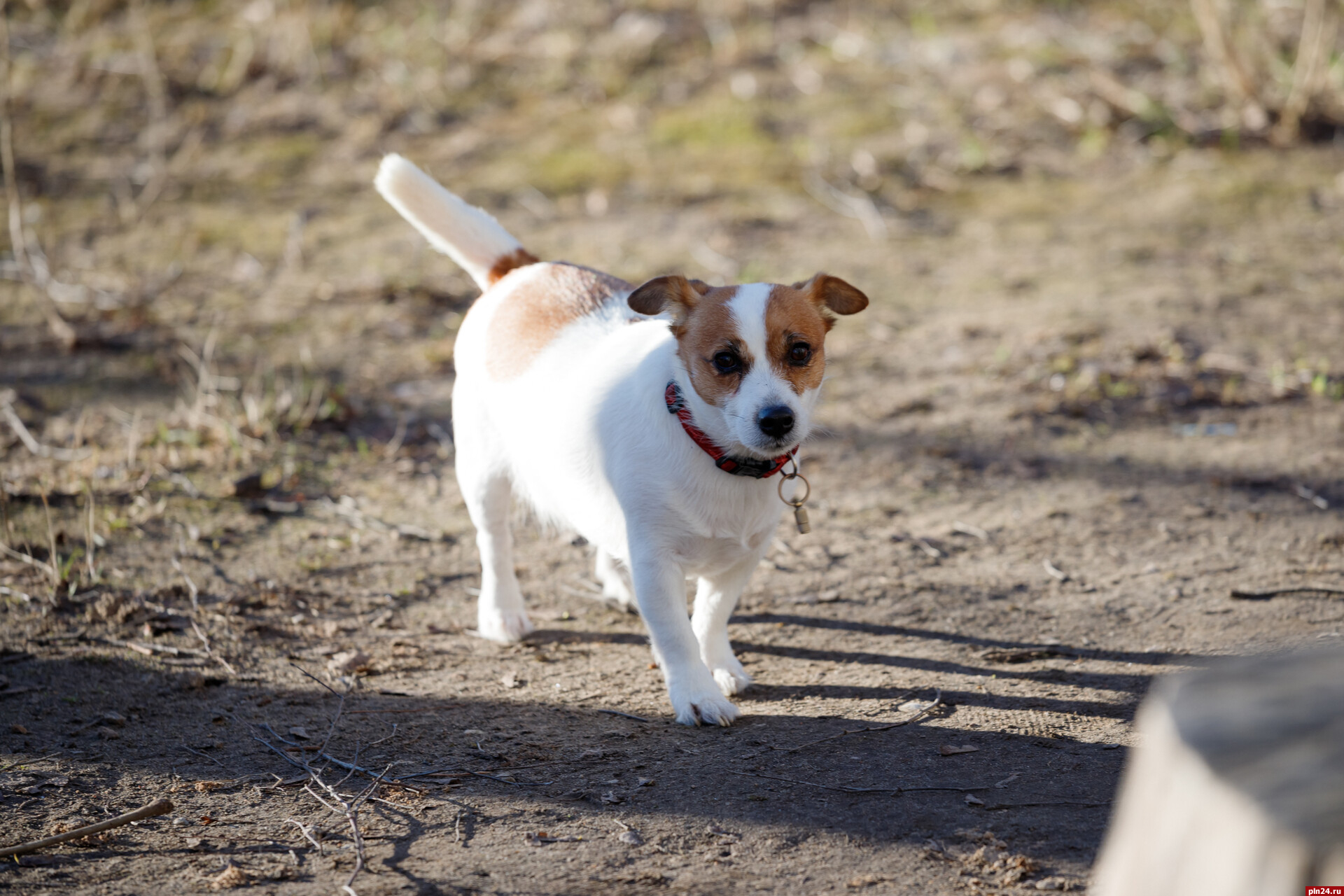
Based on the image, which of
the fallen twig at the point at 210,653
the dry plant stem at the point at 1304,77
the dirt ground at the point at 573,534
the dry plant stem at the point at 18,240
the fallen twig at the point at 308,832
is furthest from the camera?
the dry plant stem at the point at 1304,77

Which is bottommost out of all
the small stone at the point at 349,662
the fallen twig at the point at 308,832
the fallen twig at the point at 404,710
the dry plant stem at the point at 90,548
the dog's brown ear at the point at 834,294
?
the small stone at the point at 349,662

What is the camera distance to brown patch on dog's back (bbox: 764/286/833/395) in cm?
332

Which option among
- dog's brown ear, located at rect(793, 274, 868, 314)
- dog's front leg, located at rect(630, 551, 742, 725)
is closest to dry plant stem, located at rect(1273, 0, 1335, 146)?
dog's brown ear, located at rect(793, 274, 868, 314)

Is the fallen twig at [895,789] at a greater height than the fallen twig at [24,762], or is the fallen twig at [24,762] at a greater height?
the fallen twig at [24,762]

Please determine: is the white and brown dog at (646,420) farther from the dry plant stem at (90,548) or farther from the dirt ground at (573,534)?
the dry plant stem at (90,548)

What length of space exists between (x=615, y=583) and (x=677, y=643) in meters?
0.96

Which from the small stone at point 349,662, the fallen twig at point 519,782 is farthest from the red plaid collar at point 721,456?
the small stone at point 349,662

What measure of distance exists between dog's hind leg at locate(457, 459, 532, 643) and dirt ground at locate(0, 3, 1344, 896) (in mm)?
115

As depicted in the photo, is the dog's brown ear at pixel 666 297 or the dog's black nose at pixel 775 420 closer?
the dog's black nose at pixel 775 420

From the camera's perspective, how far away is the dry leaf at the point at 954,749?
3109 millimetres

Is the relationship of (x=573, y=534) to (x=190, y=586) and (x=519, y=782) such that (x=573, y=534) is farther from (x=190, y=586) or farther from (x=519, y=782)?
(x=519, y=782)

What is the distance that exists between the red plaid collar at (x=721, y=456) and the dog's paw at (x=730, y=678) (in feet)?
2.41

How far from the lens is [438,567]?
4668 millimetres

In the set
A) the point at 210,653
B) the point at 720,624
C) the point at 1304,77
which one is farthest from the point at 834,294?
the point at 1304,77
